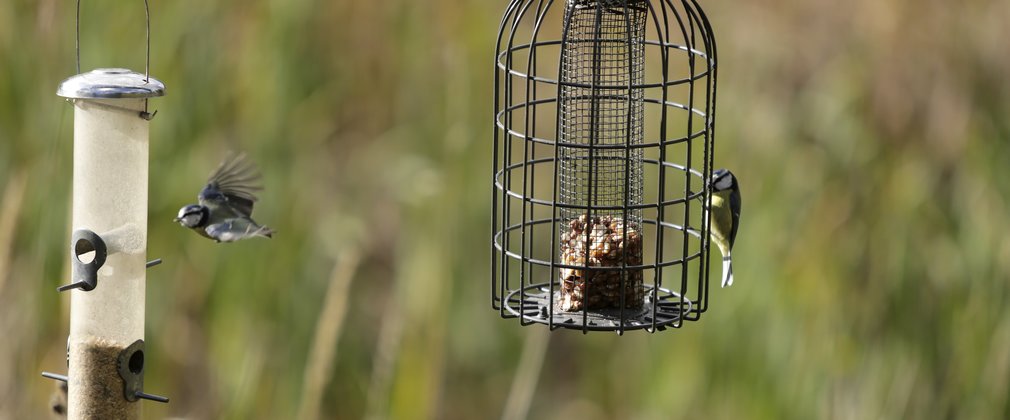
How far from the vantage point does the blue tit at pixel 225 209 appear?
3662mm

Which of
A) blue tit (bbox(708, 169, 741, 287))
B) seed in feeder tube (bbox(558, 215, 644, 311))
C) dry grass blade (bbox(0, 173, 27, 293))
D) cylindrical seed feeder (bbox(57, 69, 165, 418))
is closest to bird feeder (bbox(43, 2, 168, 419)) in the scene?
cylindrical seed feeder (bbox(57, 69, 165, 418))

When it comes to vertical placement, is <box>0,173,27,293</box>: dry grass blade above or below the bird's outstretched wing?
below

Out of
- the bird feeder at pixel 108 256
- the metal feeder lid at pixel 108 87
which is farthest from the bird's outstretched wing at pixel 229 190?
the metal feeder lid at pixel 108 87

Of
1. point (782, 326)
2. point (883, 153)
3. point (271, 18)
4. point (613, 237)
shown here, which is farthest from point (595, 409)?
point (613, 237)

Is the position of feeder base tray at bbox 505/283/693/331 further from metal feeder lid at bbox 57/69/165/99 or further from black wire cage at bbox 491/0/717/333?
metal feeder lid at bbox 57/69/165/99

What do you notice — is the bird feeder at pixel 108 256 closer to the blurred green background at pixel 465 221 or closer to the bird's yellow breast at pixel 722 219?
the blurred green background at pixel 465 221

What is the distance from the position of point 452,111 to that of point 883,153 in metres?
2.37

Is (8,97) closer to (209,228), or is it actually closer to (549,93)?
(209,228)

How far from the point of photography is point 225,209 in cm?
381

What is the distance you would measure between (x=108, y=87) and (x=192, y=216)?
647 mm

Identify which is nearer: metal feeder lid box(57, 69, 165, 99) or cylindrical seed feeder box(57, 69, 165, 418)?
metal feeder lid box(57, 69, 165, 99)

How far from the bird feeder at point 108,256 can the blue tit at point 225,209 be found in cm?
19

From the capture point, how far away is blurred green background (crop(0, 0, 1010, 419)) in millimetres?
5043

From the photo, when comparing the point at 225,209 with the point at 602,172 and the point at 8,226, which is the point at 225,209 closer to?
the point at 8,226
